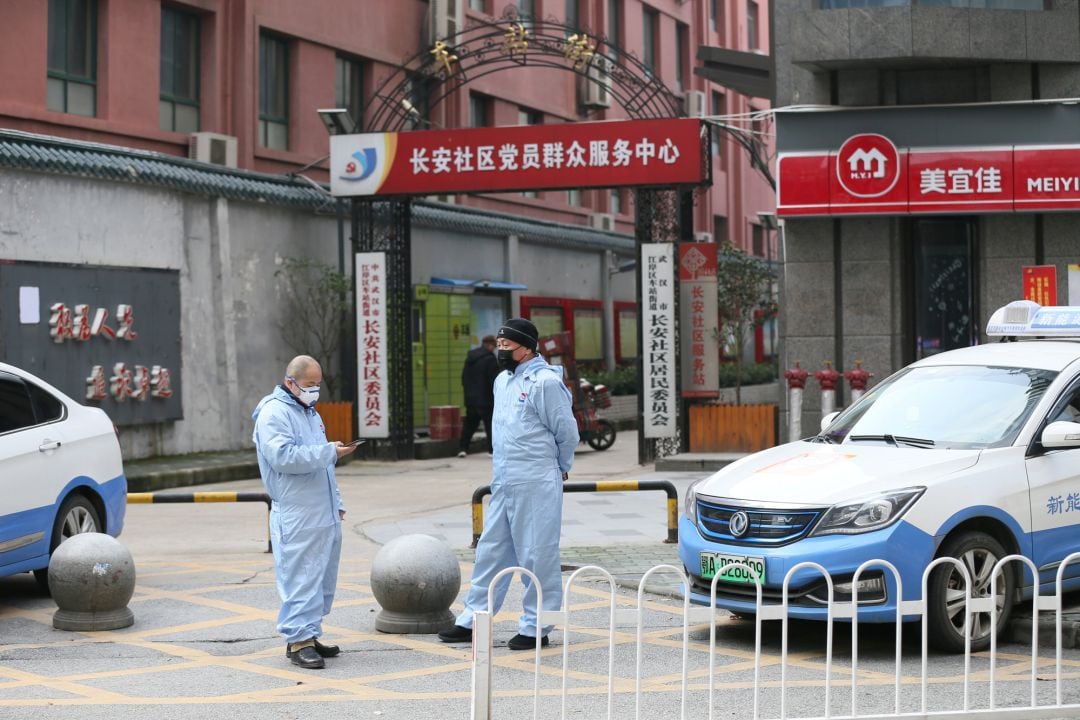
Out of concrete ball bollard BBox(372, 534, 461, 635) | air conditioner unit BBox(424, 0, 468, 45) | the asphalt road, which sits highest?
air conditioner unit BBox(424, 0, 468, 45)

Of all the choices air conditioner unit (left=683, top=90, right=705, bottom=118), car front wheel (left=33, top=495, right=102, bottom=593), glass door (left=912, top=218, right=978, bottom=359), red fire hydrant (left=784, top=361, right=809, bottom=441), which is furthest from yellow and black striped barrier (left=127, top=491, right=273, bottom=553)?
air conditioner unit (left=683, top=90, right=705, bottom=118)

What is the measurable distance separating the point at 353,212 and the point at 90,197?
3920mm

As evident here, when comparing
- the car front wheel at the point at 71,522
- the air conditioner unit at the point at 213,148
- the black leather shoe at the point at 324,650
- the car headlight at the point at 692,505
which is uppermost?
the air conditioner unit at the point at 213,148

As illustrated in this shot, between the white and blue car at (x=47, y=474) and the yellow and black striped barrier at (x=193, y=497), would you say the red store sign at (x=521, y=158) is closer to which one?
the yellow and black striped barrier at (x=193, y=497)

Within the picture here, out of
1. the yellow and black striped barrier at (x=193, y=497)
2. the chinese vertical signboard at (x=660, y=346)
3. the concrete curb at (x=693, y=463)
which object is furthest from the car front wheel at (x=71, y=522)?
the chinese vertical signboard at (x=660, y=346)

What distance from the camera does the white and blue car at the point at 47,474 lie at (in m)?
9.70

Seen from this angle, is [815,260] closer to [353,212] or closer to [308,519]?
[353,212]

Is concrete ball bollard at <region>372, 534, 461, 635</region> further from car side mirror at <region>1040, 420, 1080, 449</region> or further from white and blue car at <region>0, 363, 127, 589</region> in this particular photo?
car side mirror at <region>1040, 420, 1080, 449</region>

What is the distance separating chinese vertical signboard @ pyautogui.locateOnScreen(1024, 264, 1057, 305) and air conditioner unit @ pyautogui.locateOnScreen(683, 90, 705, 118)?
25.0 meters

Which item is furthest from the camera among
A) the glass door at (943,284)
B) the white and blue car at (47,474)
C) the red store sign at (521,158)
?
the red store sign at (521,158)

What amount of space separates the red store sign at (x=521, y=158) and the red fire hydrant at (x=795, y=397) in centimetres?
334

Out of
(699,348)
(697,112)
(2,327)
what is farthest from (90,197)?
(697,112)

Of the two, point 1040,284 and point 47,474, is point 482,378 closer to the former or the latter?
point 1040,284

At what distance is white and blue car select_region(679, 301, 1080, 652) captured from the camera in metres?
8.01
